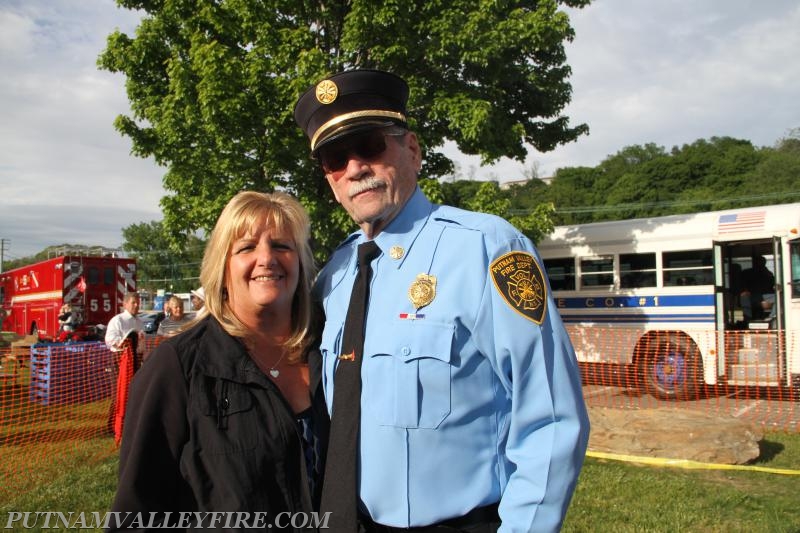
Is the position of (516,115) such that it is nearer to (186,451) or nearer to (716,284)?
(716,284)

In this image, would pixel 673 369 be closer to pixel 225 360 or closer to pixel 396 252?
pixel 396 252

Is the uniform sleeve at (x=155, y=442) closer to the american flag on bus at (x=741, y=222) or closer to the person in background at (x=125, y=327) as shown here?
the person in background at (x=125, y=327)

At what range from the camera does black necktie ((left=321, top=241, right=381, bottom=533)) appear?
1.66m

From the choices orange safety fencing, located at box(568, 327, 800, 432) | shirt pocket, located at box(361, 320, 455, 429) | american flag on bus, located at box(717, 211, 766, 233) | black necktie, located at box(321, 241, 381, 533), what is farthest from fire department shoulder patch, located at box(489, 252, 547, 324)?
american flag on bus, located at box(717, 211, 766, 233)

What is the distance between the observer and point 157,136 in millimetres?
9242

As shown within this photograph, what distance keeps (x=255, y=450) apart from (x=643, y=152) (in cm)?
6801

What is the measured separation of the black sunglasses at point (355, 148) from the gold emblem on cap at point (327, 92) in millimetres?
169

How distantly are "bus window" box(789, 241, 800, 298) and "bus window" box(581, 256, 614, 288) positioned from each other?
9.26 ft

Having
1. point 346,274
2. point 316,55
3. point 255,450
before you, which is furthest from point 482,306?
point 316,55

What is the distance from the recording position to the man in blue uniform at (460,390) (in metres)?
1.48

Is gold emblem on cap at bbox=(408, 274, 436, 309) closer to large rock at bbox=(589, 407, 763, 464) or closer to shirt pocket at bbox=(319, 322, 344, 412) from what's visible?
shirt pocket at bbox=(319, 322, 344, 412)

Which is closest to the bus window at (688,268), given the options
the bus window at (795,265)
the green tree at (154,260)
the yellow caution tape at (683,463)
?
the bus window at (795,265)

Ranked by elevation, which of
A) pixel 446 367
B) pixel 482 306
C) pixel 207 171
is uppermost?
pixel 207 171
